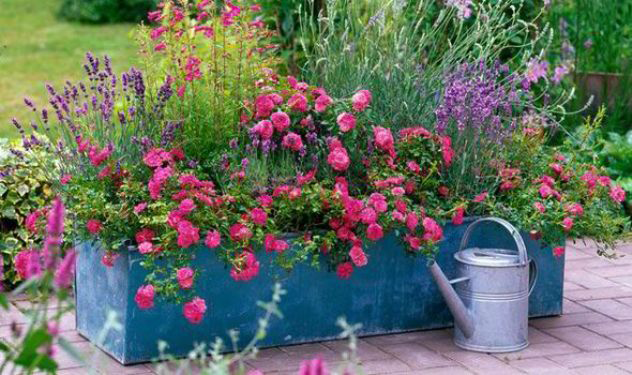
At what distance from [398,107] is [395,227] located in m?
0.58

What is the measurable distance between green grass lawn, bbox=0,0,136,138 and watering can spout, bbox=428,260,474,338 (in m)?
5.33

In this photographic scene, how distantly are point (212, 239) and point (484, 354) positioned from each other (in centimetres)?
112

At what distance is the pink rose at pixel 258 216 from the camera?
387cm

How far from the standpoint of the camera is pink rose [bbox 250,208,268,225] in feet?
12.7

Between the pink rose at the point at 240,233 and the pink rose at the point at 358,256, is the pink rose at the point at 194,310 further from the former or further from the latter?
the pink rose at the point at 358,256

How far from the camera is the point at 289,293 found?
13.5 ft

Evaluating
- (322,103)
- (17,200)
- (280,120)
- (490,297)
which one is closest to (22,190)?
(17,200)

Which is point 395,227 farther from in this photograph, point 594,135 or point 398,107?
point 594,135

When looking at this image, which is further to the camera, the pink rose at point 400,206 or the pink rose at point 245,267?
the pink rose at point 400,206

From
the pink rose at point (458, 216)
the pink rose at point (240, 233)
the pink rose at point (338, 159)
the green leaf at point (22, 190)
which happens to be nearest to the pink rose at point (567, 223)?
the pink rose at point (458, 216)

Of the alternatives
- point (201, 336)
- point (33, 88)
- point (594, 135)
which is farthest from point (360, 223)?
point (33, 88)

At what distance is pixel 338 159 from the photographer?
4043mm

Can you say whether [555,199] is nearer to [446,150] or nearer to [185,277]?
[446,150]

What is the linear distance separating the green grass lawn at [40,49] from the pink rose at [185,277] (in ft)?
17.0
